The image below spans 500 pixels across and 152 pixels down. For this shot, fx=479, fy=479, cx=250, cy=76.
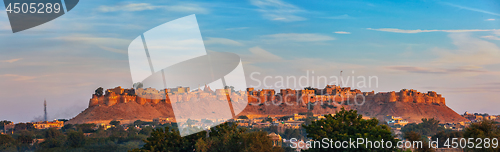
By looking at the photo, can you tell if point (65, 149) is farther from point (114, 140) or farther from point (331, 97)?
point (331, 97)

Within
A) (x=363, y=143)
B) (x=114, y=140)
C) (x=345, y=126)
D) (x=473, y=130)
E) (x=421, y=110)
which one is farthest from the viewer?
(x=421, y=110)

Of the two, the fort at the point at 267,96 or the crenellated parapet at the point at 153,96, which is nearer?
the crenellated parapet at the point at 153,96

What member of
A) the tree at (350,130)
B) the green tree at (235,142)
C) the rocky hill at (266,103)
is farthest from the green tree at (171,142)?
the rocky hill at (266,103)

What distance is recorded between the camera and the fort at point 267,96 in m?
134

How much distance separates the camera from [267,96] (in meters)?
144

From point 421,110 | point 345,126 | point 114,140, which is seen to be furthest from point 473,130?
point 421,110

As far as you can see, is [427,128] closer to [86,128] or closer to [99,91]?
[86,128]

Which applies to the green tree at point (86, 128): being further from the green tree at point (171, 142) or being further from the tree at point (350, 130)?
the tree at point (350, 130)

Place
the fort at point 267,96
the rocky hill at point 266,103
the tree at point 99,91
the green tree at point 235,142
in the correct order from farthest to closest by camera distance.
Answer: the tree at point 99,91 → the fort at point 267,96 → the rocky hill at point 266,103 → the green tree at point 235,142

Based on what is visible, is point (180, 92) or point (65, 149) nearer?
point (65, 149)

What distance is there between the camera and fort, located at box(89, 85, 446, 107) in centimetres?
13412

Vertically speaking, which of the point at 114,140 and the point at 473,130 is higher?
the point at 473,130

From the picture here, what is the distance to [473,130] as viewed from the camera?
28.8m

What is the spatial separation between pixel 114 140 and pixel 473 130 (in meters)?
56.8
